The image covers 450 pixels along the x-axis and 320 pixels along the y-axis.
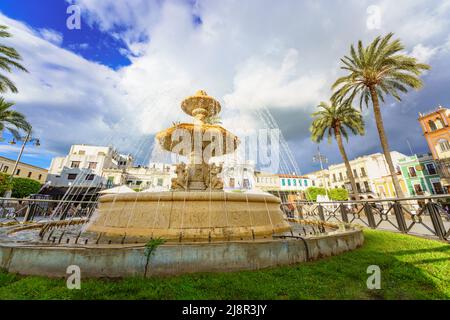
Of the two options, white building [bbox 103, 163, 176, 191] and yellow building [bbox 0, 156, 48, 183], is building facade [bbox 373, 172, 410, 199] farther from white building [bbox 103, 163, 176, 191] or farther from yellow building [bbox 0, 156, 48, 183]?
yellow building [bbox 0, 156, 48, 183]

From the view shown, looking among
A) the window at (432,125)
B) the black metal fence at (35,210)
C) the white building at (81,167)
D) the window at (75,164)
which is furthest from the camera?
the window at (75,164)

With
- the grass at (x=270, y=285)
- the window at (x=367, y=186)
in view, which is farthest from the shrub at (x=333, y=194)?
the grass at (x=270, y=285)

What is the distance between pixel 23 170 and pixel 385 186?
7557 centimetres

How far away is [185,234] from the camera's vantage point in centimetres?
514

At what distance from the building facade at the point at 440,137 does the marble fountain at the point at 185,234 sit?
37.8 meters

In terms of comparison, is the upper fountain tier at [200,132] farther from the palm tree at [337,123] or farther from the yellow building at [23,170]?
the yellow building at [23,170]

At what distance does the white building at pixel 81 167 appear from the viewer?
40.3 meters

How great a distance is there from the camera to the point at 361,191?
44.9 metres

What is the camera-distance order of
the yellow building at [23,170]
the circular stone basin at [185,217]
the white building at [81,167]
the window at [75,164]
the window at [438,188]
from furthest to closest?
the window at [75,164] → the white building at [81,167] → the yellow building at [23,170] → the window at [438,188] → the circular stone basin at [185,217]

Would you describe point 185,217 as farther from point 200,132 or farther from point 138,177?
point 138,177
